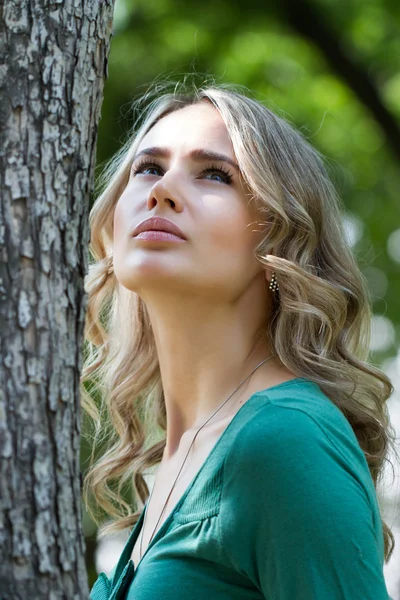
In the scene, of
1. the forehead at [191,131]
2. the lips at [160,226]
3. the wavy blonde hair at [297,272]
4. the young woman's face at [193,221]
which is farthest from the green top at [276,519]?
the forehead at [191,131]

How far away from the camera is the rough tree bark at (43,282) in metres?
1.47

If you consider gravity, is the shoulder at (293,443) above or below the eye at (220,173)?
below

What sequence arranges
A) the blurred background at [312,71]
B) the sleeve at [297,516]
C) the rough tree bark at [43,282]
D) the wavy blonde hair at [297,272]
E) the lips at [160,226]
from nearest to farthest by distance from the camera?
the rough tree bark at [43,282]
the sleeve at [297,516]
the lips at [160,226]
the wavy blonde hair at [297,272]
the blurred background at [312,71]

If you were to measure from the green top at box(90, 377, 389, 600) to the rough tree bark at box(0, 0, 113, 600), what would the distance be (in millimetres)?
588

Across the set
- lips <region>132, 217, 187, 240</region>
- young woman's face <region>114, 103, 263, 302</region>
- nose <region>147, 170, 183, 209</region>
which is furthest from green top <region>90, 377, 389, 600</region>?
nose <region>147, 170, 183, 209</region>

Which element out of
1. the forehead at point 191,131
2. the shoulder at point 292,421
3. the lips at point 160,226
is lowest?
the shoulder at point 292,421

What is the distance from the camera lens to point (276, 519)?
2.02 metres

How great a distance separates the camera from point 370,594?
1973 mm

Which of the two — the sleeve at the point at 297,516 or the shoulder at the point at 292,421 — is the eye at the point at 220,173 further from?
the sleeve at the point at 297,516

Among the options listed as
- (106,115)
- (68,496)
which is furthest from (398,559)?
(68,496)

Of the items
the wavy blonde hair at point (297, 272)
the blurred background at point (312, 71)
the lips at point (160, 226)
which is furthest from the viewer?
the blurred background at point (312, 71)

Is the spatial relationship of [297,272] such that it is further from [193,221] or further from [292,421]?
[292,421]

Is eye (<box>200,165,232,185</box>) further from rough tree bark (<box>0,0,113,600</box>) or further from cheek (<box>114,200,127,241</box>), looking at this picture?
rough tree bark (<box>0,0,113,600</box>)

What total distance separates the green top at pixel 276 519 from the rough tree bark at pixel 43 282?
59 centimetres
